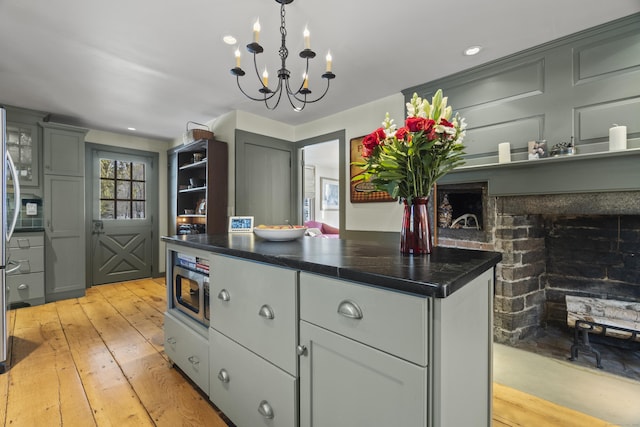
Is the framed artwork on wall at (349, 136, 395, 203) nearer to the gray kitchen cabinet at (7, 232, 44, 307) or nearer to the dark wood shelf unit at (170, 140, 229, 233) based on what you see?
the dark wood shelf unit at (170, 140, 229, 233)

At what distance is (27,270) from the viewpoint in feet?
11.1

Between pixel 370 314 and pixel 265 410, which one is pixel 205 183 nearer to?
pixel 265 410

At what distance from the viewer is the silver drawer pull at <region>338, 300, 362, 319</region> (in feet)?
2.80

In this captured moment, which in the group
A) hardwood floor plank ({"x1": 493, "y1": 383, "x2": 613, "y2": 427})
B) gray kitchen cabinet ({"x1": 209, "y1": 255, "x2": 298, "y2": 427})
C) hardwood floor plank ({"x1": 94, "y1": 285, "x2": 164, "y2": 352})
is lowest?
hardwood floor plank ({"x1": 493, "y1": 383, "x2": 613, "y2": 427})

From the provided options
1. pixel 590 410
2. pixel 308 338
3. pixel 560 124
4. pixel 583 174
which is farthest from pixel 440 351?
pixel 560 124

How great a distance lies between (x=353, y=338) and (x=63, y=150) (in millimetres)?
4552

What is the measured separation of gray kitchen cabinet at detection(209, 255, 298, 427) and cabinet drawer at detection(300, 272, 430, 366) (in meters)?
0.11

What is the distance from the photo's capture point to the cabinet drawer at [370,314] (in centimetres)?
74

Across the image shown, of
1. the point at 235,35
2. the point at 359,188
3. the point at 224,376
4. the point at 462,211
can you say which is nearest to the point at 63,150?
the point at 235,35

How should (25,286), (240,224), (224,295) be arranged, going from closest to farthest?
(224,295), (240,224), (25,286)

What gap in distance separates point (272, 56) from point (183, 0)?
2.62 ft

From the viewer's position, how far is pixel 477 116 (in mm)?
2566

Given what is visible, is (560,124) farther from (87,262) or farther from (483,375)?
(87,262)

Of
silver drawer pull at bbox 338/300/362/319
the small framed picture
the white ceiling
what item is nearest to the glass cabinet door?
the white ceiling
